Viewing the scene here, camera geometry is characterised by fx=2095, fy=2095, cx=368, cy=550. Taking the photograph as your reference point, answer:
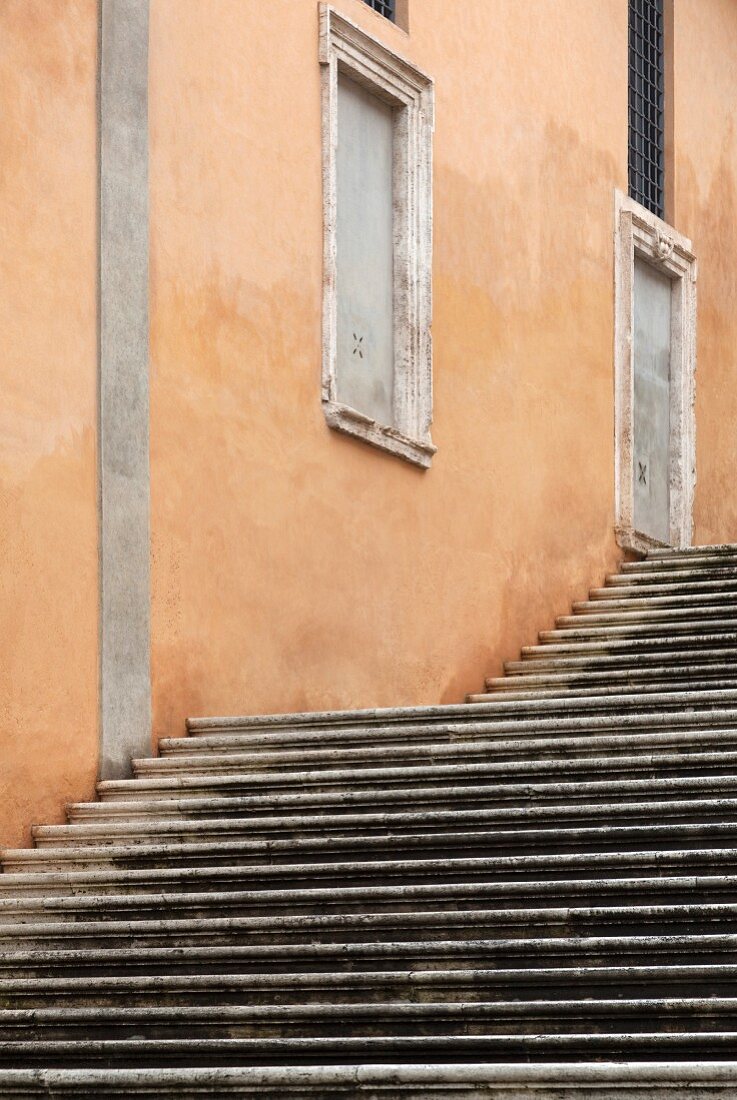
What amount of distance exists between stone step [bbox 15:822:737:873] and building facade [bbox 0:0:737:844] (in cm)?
52

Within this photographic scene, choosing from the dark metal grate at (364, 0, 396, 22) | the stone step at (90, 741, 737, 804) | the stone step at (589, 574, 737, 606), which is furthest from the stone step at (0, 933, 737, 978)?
the dark metal grate at (364, 0, 396, 22)

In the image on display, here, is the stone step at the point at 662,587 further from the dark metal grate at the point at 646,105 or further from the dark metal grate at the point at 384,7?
the dark metal grate at the point at 384,7

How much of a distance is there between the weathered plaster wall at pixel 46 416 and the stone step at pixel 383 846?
51 centimetres

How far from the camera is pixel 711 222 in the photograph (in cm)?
1830

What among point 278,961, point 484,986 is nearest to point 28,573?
point 278,961

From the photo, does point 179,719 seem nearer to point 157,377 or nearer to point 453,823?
point 157,377

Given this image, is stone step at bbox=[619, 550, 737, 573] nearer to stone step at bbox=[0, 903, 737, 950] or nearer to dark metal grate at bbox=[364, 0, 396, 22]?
dark metal grate at bbox=[364, 0, 396, 22]

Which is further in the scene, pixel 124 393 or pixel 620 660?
pixel 620 660

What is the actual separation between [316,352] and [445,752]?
12.4 ft

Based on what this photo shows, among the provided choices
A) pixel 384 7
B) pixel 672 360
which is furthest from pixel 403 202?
pixel 672 360

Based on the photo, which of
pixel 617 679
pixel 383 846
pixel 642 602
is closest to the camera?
pixel 383 846

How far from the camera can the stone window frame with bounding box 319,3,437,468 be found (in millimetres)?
12406

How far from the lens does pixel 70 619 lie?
983cm

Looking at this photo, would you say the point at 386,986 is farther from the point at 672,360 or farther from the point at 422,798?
the point at 672,360
